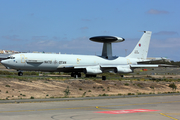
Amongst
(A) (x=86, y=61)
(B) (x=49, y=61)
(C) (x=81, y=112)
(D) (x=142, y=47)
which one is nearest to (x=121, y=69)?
(A) (x=86, y=61)

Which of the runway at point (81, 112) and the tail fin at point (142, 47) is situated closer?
the runway at point (81, 112)

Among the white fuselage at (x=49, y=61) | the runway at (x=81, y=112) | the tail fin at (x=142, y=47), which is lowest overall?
the runway at (x=81, y=112)

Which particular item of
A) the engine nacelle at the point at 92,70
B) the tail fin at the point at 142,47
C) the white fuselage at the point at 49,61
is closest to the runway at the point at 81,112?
the white fuselage at the point at 49,61

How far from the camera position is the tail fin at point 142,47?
6359 centimetres

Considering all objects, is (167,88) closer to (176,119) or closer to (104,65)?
(104,65)

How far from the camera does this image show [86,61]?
54.0 meters

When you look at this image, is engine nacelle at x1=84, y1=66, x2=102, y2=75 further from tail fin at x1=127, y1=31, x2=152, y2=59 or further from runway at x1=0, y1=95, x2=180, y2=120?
runway at x1=0, y1=95, x2=180, y2=120

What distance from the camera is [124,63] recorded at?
5909 centimetres

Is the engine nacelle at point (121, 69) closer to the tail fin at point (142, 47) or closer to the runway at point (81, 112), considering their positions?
the tail fin at point (142, 47)

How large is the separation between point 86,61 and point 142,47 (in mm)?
17895

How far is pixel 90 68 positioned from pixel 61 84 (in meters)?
15.8

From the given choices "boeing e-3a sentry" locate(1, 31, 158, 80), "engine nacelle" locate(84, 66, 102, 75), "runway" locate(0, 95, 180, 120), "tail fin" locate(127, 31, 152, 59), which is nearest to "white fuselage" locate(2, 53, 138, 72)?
"boeing e-3a sentry" locate(1, 31, 158, 80)

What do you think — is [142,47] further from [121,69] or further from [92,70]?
[92,70]

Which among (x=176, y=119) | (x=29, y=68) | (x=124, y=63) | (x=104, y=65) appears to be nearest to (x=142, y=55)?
(x=124, y=63)
